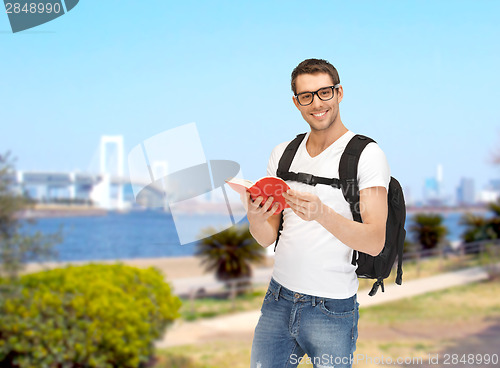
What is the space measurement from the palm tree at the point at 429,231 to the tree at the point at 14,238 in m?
9.91

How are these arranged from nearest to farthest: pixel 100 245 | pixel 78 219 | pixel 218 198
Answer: pixel 218 198 → pixel 100 245 → pixel 78 219

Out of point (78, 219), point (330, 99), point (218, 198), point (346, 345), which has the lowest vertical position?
point (78, 219)

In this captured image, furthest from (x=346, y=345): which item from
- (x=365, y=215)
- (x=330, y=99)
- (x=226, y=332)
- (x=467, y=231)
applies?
(x=467, y=231)

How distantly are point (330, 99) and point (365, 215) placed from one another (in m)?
0.36

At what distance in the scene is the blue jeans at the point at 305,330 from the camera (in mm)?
1336

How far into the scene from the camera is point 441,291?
27.2 ft

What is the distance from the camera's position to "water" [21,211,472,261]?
44375 millimetres

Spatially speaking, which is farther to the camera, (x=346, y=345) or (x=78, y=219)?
(x=78, y=219)

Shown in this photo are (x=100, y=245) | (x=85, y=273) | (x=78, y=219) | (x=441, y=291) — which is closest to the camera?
(x=85, y=273)

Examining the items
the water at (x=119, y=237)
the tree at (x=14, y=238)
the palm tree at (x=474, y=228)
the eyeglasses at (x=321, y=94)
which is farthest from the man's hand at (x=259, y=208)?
the water at (x=119, y=237)

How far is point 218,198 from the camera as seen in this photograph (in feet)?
6.15

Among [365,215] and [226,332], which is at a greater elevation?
[365,215]

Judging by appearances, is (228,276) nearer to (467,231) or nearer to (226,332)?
(226,332)

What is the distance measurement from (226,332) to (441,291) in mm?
4156
